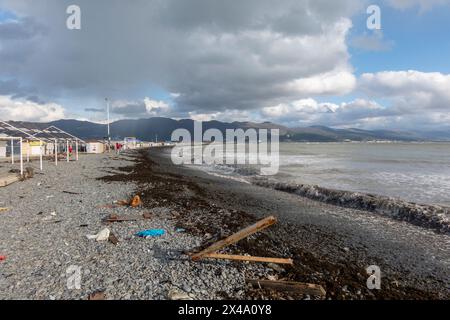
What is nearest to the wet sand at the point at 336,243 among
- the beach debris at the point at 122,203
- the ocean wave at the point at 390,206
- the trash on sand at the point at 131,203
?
the trash on sand at the point at 131,203

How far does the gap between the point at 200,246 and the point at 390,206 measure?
12103 mm

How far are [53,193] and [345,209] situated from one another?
1643 centimetres

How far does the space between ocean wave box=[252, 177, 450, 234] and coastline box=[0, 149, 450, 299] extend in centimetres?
95

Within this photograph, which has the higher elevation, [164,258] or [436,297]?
[164,258]

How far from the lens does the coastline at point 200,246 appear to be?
5.96m

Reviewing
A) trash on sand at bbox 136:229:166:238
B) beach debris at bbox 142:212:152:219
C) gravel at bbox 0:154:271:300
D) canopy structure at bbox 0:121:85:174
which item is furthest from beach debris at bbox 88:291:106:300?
canopy structure at bbox 0:121:85:174

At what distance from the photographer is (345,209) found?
15.7 meters

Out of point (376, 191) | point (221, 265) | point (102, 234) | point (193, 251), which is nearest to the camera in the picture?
point (221, 265)

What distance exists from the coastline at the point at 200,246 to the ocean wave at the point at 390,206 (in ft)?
3.12

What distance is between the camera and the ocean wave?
12.9 m
